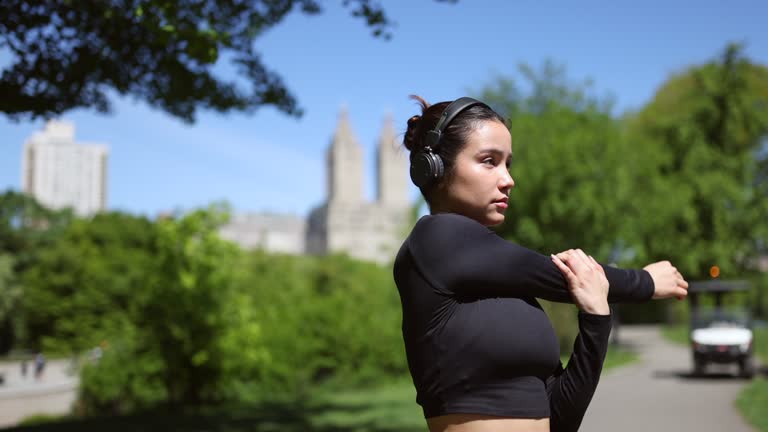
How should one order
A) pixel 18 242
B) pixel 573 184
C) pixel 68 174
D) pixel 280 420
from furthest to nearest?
pixel 68 174, pixel 18 242, pixel 573 184, pixel 280 420

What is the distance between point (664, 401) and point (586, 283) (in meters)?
14.7

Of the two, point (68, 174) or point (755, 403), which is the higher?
point (68, 174)

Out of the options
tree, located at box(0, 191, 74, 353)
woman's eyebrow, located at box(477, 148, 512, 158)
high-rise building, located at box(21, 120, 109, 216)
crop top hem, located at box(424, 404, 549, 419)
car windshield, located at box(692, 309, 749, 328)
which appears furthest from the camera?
high-rise building, located at box(21, 120, 109, 216)

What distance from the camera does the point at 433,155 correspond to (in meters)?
1.80

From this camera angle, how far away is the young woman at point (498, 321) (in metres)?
1.60

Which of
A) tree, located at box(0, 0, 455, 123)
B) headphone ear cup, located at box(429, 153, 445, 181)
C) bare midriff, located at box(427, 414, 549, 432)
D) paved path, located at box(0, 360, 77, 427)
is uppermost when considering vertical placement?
tree, located at box(0, 0, 455, 123)

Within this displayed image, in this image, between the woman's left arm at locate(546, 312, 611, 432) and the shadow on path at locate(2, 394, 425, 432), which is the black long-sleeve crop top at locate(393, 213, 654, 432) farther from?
the shadow on path at locate(2, 394, 425, 432)

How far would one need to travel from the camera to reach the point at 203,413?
1655cm

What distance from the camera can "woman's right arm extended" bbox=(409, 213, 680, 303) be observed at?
63.2 inches

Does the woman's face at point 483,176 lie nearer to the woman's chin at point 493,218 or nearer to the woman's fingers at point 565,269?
the woman's chin at point 493,218

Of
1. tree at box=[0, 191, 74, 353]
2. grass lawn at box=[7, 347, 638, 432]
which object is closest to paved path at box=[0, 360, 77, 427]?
grass lawn at box=[7, 347, 638, 432]

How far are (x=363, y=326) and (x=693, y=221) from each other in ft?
51.1

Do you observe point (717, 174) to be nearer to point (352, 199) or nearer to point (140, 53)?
point (140, 53)

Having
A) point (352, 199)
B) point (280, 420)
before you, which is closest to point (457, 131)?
point (280, 420)
